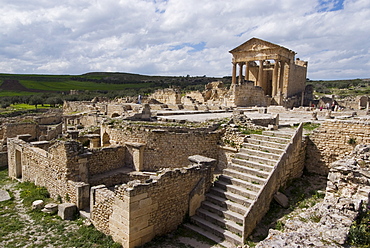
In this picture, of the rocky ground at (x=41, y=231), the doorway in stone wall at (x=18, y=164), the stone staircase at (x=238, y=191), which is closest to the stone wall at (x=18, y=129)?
the doorway in stone wall at (x=18, y=164)

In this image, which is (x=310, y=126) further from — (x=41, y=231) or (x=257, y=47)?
(x=257, y=47)

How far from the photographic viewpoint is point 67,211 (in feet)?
30.4

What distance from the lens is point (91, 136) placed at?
585 inches

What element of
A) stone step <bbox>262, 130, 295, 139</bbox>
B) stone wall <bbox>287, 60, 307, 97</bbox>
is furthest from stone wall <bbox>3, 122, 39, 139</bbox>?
stone wall <bbox>287, 60, 307, 97</bbox>

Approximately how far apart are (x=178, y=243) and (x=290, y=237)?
4304 millimetres

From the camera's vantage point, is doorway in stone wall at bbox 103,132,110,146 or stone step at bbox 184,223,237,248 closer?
stone step at bbox 184,223,237,248

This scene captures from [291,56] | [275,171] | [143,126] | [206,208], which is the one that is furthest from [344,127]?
[291,56]

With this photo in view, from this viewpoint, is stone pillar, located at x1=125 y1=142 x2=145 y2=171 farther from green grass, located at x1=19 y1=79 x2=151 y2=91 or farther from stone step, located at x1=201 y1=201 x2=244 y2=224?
green grass, located at x1=19 y1=79 x2=151 y2=91

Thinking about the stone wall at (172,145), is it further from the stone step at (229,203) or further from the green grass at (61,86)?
the green grass at (61,86)

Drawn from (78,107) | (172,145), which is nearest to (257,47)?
(78,107)

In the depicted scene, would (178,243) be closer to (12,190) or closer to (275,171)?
(275,171)

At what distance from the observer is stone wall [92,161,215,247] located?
7.63 metres

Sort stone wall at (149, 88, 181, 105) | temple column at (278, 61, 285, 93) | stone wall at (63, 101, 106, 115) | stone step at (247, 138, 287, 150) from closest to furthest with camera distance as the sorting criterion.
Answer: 1. stone step at (247, 138, 287, 150)
2. stone wall at (149, 88, 181, 105)
3. temple column at (278, 61, 285, 93)
4. stone wall at (63, 101, 106, 115)

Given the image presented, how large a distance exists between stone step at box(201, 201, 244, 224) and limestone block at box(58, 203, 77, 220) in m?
4.51
